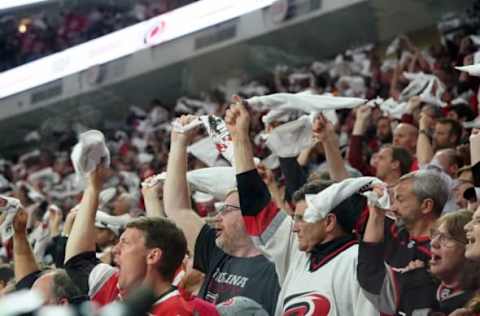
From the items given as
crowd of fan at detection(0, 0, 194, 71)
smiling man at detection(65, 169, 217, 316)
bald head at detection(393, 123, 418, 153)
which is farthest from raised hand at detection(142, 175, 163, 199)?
crowd of fan at detection(0, 0, 194, 71)

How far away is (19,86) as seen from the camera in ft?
30.7

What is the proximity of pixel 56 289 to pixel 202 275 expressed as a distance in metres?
0.79

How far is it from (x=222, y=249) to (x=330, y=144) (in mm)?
842

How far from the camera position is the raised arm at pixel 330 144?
4.23 meters

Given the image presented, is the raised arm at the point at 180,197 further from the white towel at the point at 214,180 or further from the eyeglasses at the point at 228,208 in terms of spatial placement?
the white towel at the point at 214,180

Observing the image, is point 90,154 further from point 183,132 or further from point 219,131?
point 219,131

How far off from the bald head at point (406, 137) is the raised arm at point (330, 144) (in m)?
0.99

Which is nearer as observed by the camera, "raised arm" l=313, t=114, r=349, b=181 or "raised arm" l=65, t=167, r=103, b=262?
"raised arm" l=65, t=167, r=103, b=262

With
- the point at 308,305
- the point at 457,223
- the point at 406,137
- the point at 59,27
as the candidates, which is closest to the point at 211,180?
the point at 308,305

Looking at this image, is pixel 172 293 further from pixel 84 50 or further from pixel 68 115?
pixel 68 115

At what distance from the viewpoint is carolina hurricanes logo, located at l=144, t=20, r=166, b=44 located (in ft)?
28.0

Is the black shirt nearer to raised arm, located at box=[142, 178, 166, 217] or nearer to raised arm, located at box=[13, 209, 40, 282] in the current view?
raised arm, located at box=[142, 178, 166, 217]

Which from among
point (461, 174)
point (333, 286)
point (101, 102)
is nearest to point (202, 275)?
point (333, 286)

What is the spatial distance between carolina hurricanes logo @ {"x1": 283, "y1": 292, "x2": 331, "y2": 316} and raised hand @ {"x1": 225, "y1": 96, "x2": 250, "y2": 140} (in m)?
0.57
